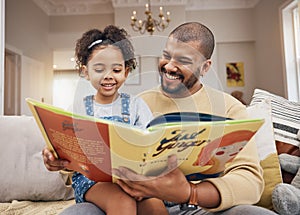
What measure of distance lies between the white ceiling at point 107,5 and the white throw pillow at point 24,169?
12.7 feet

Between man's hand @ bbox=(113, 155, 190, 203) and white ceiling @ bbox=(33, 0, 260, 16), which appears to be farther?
white ceiling @ bbox=(33, 0, 260, 16)

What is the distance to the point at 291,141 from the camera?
1224 millimetres

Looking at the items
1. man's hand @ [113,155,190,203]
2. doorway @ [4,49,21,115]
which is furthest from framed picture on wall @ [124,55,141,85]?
doorway @ [4,49,21,115]

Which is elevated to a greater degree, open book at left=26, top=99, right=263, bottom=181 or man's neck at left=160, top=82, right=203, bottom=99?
man's neck at left=160, top=82, right=203, bottom=99

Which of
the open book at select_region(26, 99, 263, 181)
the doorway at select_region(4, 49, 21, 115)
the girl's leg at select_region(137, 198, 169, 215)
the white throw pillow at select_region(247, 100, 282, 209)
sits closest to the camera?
the open book at select_region(26, 99, 263, 181)

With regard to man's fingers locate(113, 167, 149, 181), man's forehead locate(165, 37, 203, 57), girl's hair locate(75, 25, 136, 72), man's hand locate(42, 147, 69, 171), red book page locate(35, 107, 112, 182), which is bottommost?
man's fingers locate(113, 167, 149, 181)

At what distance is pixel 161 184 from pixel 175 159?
0.08m

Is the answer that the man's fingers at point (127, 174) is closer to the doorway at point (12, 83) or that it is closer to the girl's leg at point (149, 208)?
A: the girl's leg at point (149, 208)

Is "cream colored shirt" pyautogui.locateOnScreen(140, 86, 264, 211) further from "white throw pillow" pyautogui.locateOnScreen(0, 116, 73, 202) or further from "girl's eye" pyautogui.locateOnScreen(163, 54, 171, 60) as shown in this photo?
"white throw pillow" pyautogui.locateOnScreen(0, 116, 73, 202)

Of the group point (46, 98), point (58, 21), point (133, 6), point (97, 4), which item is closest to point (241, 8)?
point (133, 6)

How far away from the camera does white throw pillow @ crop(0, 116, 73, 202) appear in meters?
1.34

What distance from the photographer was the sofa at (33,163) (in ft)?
4.00

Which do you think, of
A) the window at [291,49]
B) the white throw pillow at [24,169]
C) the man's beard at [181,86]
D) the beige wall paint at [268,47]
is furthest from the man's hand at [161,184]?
the beige wall paint at [268,47]

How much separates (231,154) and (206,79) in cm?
29
